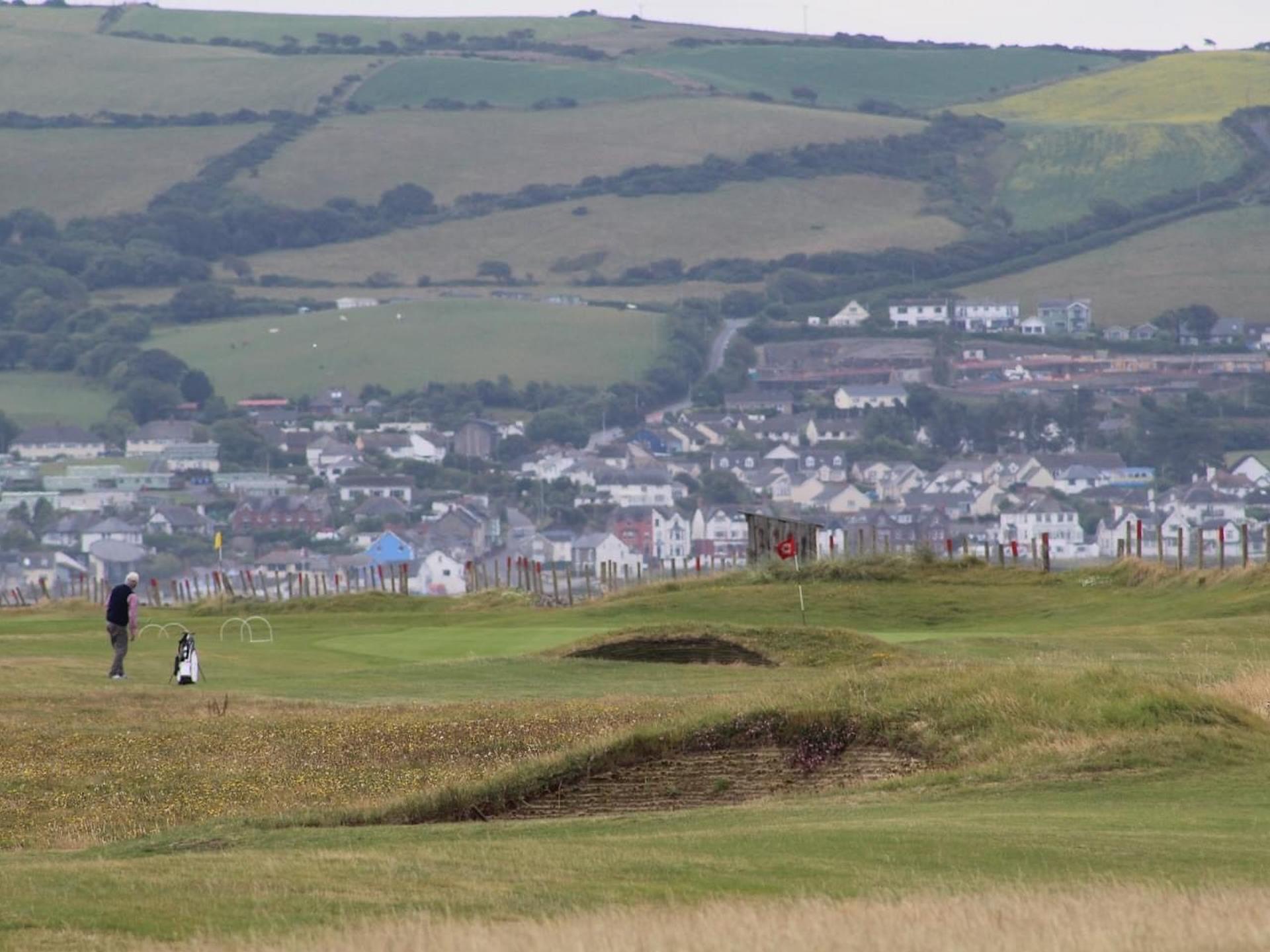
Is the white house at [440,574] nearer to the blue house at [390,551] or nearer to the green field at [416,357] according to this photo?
the blue house at [390,551]

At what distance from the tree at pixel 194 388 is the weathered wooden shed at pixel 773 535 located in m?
139

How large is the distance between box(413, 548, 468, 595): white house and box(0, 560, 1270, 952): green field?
105 metres

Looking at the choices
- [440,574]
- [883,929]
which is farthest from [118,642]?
[440,574]

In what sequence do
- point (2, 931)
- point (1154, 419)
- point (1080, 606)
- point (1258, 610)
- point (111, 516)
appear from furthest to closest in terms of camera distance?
point (1154, 419), point (111, 516), point (1080, 606), point (1258, 610), point (2, 931)

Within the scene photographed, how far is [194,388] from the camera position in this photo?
191 meters

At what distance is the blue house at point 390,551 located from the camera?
151 m

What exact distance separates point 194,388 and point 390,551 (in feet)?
147

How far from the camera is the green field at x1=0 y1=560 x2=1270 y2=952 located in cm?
1266

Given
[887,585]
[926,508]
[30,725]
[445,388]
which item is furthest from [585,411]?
[30,725]

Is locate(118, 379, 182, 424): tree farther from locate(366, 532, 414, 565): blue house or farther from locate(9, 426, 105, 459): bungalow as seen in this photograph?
locate(366, 532, 414, 565): blue house

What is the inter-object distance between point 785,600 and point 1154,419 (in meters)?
145

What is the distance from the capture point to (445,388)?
190625mm

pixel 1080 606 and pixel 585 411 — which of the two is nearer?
pixel 1080 606

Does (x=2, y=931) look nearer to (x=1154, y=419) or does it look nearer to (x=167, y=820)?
(x=167, y=820)
